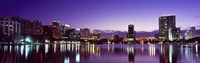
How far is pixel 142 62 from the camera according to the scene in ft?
112

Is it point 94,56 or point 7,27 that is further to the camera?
point 7,27

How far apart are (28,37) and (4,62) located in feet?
501

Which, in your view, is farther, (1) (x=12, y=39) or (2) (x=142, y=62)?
(1) (x=12, y=39)

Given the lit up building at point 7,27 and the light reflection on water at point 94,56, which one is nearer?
the light reflection on water at point 94,56

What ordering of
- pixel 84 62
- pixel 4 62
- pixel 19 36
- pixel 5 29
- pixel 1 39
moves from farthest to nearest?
pixel 5 29
pixel 19 36
pixel 1 39
pixel 84 62
pixel 4 62

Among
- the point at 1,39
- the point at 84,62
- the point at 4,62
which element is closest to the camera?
the point at 4,62

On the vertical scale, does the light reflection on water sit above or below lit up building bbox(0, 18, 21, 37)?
below

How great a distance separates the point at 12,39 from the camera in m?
161

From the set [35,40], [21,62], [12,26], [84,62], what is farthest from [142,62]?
[12,26]

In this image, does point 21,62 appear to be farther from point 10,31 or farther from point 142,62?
point 10,31

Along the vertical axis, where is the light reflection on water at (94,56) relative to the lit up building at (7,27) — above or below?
below

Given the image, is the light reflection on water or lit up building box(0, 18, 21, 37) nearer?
the light reflection on water

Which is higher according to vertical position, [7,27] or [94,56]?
[7,27]

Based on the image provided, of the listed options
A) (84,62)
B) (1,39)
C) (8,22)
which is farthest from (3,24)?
(84,62)
